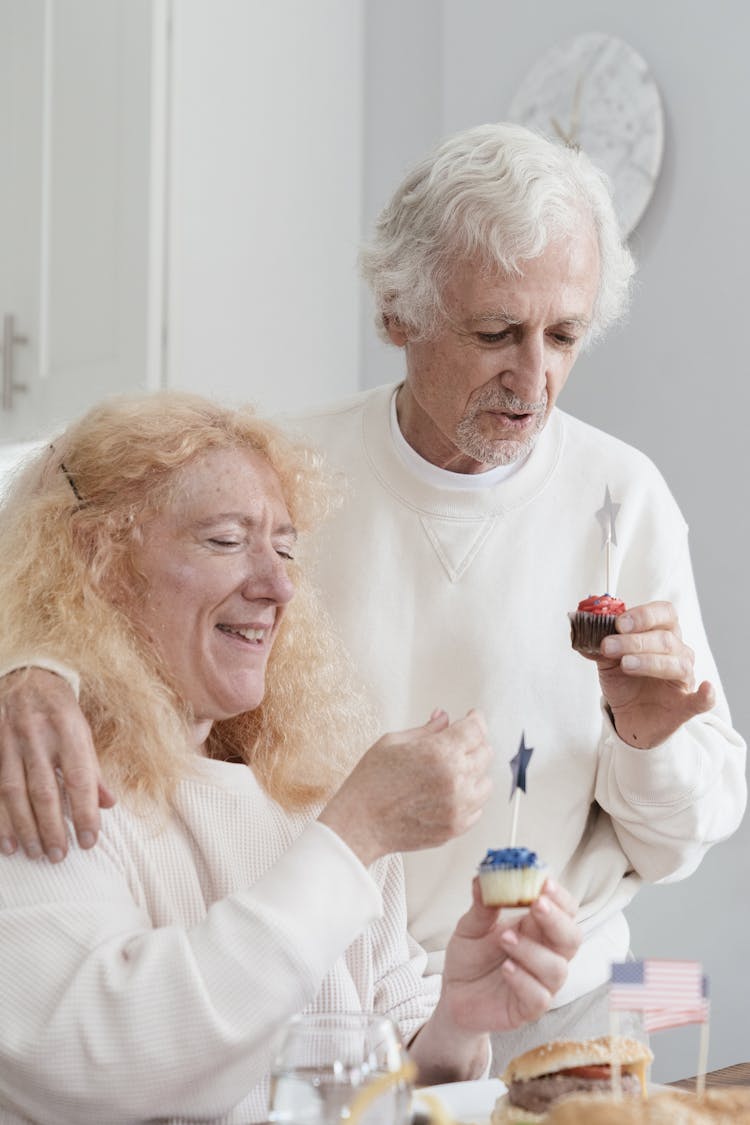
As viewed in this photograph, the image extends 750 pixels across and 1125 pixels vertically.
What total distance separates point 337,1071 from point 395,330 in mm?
1325

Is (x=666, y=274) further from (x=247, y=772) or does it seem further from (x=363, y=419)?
(x=247, y=772)

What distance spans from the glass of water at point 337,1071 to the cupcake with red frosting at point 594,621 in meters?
0.74

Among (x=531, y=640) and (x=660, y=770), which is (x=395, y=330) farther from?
(x=660, y=770)

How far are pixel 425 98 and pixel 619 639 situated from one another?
86.8 inches

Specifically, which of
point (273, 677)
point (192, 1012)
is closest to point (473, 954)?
point (192, 1012)

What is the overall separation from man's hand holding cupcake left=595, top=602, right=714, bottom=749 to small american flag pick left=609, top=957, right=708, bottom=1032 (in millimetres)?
565

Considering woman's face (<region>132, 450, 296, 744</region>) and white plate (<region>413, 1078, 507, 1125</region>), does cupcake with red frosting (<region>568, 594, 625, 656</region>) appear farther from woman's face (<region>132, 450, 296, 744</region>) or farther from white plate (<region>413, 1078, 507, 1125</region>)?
white plate (<region>413, 1078, 507, 1125</region>)

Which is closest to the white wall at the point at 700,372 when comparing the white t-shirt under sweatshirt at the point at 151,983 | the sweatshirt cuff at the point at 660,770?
Result: the sweatshirt cuff at the point at 660,770

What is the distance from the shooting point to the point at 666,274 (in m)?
2.93

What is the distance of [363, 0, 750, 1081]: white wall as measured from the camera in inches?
110

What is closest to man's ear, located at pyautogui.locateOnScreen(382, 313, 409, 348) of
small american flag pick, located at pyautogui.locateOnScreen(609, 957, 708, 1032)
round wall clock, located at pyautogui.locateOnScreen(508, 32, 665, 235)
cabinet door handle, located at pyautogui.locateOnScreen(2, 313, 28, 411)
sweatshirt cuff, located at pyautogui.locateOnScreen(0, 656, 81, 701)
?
sweatshirt cuff, located at pyautogui.locateOnScreen(0, 656, 81, 701)

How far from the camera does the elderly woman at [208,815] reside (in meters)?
1.30

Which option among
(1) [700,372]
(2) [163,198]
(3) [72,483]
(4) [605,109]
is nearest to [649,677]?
(3) [72,483]

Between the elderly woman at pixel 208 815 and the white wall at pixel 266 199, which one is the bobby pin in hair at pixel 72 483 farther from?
the white wall at pixel 266 199
